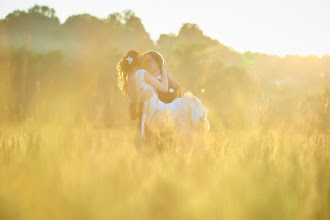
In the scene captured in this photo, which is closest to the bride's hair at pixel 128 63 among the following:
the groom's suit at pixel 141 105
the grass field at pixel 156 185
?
the groom's suit at pixel 141 105

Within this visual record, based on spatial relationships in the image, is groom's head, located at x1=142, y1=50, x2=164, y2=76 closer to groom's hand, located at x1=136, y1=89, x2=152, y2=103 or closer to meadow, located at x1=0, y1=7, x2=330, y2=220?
groom's hand, located at x1=136, y1=89, x2=152, y2=103

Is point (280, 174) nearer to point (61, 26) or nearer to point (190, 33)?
point (61, 26)

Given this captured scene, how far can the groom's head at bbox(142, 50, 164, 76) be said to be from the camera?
4.94m

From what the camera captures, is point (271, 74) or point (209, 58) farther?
point (271, 74)

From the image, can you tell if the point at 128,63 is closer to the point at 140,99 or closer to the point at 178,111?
the point at 140,99

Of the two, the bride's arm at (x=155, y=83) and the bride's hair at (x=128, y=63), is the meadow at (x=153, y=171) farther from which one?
the bride's hair at (x=128, y=63)

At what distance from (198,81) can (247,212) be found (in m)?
23.0

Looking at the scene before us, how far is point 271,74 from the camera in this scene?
43031mm

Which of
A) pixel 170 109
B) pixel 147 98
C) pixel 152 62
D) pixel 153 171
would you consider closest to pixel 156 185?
pixel 153 171

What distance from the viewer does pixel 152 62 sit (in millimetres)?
4941

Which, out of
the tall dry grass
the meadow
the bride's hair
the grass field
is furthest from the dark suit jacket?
the grass field

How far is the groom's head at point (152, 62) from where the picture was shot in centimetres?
494

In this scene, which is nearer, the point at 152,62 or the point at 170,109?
the point at 170,109

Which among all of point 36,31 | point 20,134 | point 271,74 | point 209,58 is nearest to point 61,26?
point 36,31
